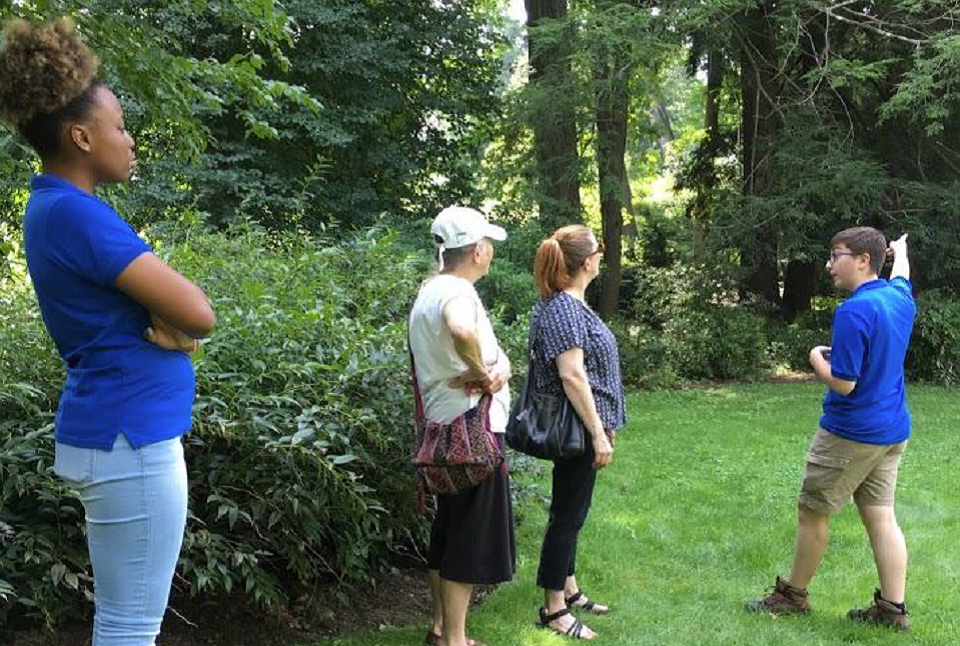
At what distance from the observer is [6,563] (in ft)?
10.4

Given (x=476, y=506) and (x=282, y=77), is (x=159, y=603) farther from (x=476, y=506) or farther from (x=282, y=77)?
(x=282, y=77)

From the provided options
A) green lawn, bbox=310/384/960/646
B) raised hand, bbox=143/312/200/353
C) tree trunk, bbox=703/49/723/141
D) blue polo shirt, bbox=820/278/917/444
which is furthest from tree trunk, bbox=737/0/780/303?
raised hand, bbox=143/312/200/353

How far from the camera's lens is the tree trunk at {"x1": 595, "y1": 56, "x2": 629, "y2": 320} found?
12211 mm

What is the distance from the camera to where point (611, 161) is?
13516 millimetres

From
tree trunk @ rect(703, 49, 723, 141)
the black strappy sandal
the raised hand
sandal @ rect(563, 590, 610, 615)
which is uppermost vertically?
tree trunk @ rect(703, 49, 723, 141)

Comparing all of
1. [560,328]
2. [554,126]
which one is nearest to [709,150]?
[554,126]

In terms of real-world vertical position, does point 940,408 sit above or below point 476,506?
below

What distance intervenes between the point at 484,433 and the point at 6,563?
5.94 feet

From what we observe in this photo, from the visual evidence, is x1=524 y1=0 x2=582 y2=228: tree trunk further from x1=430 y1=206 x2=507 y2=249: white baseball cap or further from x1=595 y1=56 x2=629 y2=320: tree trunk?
x1=430 y1=206 x2=507 y2=249: white baseball cap

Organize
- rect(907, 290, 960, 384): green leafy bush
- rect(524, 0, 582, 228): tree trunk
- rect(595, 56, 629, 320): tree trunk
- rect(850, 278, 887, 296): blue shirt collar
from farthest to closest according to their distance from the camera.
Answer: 1. rect(907, 290, 960, 384): green leafy bush
2. rect(524, 0, 582, 228): tree trunk
3. rect(595, 56, 629, 320): tree trunk
4. rect(850, 278, 887, 296): blue shirt collar

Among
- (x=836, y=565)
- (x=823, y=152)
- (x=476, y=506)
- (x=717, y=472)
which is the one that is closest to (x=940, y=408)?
(x=823, y=152)

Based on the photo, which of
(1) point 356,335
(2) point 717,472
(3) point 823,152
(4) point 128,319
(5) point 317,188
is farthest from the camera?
(3) point 823,152

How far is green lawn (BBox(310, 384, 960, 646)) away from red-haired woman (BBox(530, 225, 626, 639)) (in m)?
0.29

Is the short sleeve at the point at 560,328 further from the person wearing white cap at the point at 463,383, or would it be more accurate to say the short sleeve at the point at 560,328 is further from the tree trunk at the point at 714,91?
the tree trunk at the point at 714,91
